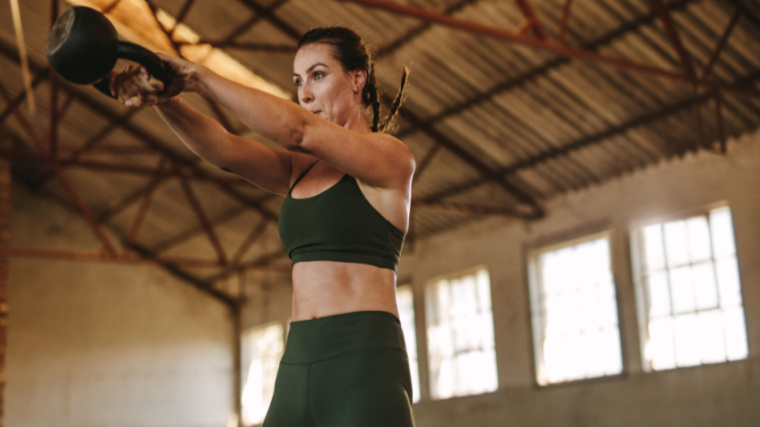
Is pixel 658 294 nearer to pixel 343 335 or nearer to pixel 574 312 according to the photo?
pixel 574 312

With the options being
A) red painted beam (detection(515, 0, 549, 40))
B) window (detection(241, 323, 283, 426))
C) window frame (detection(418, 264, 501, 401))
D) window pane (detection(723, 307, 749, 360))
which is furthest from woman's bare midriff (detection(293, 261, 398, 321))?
window (detection(241, 323, 283, 426))

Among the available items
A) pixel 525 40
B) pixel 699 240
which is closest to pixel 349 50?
pixel 525 40

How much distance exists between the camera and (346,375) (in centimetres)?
151

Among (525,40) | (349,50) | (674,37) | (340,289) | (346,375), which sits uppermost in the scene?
(674,37)

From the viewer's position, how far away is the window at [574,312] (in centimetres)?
1011

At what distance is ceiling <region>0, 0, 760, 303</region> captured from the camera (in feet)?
26.2

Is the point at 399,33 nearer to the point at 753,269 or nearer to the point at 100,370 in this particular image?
the point at 753,269

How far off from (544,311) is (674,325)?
1.90m

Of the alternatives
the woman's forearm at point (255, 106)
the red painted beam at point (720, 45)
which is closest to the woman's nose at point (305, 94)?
the woman's forearm at point (255, 106)

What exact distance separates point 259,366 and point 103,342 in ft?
9.04

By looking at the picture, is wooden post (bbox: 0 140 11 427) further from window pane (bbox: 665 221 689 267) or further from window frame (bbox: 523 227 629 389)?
window pane (bbox: 665 221 689 267)

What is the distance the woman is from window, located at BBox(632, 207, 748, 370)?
311 inches

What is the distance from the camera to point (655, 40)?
8258 millimetres

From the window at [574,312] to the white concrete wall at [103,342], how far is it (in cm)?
760
